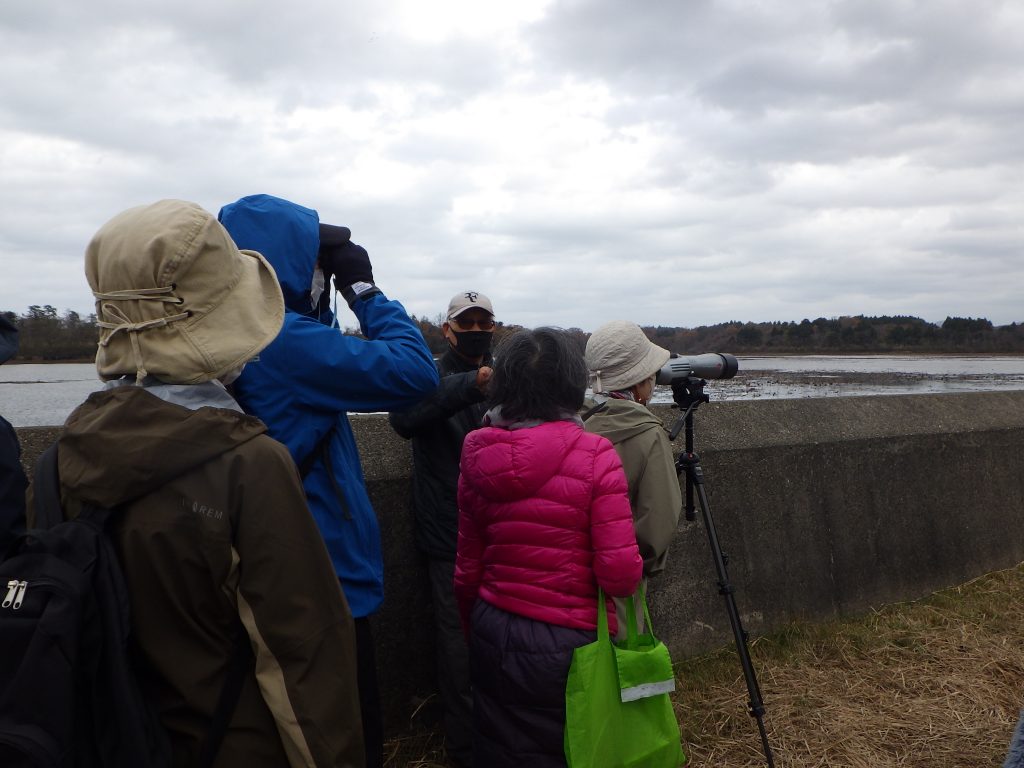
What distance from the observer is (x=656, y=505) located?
2.72m

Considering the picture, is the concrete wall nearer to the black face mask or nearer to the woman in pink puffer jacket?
the black face mask

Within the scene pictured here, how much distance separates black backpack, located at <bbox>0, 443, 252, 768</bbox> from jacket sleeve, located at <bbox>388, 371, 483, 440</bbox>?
1.50 metres

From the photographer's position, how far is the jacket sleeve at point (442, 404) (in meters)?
2.88

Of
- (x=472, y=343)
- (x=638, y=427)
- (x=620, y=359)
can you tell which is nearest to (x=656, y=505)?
(x=638, y=427)

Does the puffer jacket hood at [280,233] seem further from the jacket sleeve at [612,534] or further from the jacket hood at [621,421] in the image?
the jacket hood at [621,421]

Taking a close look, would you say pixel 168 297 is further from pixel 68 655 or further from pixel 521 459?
pixel 521 459

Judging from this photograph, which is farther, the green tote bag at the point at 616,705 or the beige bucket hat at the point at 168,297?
the green tote bag at the point at 616,705

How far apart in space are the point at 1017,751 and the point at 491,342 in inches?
96.3

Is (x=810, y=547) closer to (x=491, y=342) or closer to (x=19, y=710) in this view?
(x=491, y=342)

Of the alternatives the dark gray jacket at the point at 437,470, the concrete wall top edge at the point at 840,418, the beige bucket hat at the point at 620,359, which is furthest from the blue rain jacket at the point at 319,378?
the concrete wall top edge at the point at 840,418

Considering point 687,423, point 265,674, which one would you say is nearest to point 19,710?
point 265,674

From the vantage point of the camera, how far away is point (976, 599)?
4926 millimetres

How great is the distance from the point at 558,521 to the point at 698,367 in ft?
4.34

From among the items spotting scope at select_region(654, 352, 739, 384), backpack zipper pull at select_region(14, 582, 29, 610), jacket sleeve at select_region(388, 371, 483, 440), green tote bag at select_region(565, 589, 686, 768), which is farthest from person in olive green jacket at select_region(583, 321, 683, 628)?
backpack zipper pull at select_region(14, 582, 29, 610)
